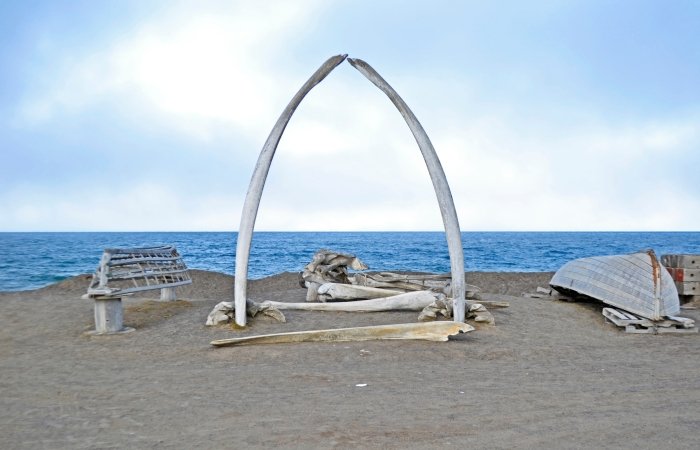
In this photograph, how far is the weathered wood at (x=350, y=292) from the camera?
11.7m

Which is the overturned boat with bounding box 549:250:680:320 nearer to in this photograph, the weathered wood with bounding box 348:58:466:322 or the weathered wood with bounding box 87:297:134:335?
the weathered wood with bounding box 348:58:466:322

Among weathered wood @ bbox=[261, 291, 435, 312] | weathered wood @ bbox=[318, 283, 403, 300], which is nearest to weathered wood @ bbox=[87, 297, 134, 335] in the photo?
weathered wood @ bbox=[261, 291, 435, 312]

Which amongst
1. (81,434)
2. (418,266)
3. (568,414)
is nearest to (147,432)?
(81,434)

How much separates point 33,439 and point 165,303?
7828 mm

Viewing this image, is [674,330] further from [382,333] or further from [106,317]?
[106,317]

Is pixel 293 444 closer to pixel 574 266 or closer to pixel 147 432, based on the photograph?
pixel 147 432

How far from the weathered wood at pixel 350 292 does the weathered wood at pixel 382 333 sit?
2471mm

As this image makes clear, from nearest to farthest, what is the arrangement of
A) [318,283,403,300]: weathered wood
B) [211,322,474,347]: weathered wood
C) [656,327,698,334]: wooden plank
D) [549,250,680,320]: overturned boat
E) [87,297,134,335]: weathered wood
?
[211,322,474,347]: weathered wood, [87,297,134,335]: weathered wood, [656,327,698,334]: wooden plank, [549,250,680,320]: overturned boat, [318,283,403,300]: weathered wood

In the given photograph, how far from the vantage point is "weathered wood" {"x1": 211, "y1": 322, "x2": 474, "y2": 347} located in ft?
29.6

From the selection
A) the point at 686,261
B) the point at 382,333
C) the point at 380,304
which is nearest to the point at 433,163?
the point at 382,333

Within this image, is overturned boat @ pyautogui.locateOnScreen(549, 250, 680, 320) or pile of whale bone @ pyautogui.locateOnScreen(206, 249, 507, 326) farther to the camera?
overturned boat @ pyautogui.locateOnScreen(549, 250, 680, 320)

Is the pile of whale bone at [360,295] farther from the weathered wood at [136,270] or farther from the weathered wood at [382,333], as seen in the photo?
the weathered wood at [136,270]

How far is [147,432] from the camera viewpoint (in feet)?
17.0

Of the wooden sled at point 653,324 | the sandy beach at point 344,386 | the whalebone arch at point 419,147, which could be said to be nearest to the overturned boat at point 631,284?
the wooden sled at point 653,324
